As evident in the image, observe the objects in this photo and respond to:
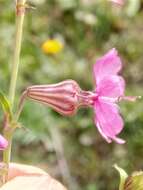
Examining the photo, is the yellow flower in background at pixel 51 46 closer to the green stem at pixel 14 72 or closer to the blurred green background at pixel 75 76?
the blurred green background at pixel 75 76

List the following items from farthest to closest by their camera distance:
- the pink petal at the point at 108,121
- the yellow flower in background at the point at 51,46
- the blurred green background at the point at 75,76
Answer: the yellow flower in background at the point at 51,46
the blurred green background at the point at 75,76
the pink petal at the point at 108,121

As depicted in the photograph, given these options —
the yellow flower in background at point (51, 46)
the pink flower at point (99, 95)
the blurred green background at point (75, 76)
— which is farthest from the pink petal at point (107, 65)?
the yellow flower in background at point (51, 46)

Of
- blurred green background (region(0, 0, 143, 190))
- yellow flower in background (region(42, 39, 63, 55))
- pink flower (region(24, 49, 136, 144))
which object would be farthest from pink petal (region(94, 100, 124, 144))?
yellow flower in background (region(42, 39, 63, 55))

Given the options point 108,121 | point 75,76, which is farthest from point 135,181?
point 75,76

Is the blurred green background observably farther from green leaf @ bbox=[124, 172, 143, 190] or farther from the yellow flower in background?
green leaf @ bbox=[124, 172, 143, 190]

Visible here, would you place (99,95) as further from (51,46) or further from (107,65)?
(51,46)

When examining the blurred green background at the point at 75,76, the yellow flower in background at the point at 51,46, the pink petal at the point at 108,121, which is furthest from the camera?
the yellow flower in background at the point at 51,46

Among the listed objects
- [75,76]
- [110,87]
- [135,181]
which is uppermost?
[110,87]
